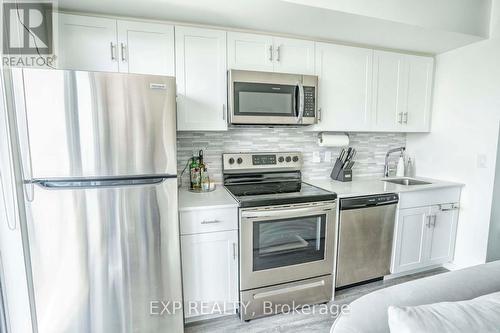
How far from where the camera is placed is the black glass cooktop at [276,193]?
1.82 meters

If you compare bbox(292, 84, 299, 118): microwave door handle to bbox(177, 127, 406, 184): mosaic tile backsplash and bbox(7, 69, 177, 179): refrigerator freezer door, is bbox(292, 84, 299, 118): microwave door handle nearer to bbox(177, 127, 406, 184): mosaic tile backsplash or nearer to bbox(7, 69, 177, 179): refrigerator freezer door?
bbox(177, 127, 406, 184): mosaic tile backsplash

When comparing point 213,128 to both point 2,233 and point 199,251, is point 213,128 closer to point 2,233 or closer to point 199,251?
point 199,251

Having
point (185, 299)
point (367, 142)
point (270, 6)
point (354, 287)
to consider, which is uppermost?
point (270, 6)

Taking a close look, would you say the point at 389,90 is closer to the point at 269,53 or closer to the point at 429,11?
the point at 429,11

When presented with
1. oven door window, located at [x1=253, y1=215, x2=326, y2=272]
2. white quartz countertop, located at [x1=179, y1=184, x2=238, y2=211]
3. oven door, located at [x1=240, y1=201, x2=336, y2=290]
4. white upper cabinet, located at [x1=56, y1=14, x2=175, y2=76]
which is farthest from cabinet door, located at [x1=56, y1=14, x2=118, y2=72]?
oven door window, located at [x1=253, y1=215, x2=326, y2=272]

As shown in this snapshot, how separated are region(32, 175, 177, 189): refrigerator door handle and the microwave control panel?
1.29 m

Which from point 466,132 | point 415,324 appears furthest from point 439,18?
point 415,324

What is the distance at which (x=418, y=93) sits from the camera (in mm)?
2656

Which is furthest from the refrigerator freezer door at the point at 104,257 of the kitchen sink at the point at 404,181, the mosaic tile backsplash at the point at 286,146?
the kitchen sink at the point at 404,181

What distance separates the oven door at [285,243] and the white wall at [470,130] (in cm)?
148

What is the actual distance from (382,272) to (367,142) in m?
1.36

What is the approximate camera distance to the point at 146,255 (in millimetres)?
1557

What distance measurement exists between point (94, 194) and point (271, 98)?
1.42 m

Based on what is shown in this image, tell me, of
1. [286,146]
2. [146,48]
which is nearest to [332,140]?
[286,146]
